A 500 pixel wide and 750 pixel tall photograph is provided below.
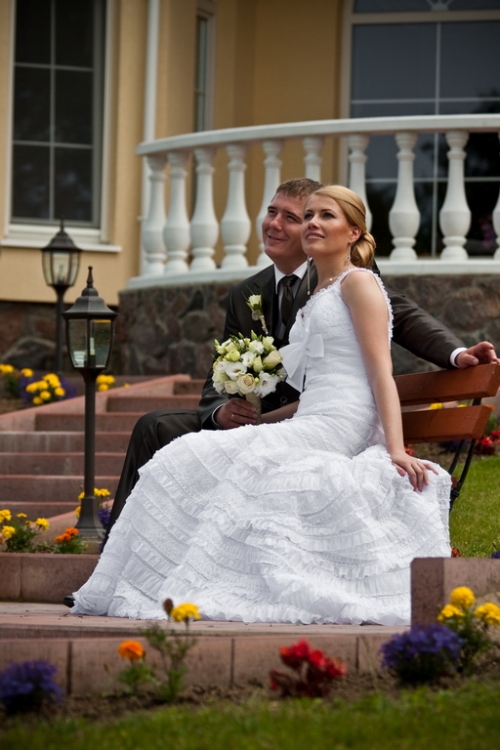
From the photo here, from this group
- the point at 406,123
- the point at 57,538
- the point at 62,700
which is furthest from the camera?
the point at 406,123

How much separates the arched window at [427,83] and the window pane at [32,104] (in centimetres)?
289

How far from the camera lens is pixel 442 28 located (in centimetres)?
1277

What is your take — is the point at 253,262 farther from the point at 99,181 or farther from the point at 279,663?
the point at 279,663

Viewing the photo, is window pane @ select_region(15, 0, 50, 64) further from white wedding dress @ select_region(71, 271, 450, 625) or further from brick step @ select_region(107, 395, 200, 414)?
white wedding dress @ select_region(71, 271, 450, 625)

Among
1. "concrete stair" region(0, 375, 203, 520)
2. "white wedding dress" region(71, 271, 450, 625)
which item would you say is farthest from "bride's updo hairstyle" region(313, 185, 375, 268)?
"concrete stair" region(0, 375, 203, 520)

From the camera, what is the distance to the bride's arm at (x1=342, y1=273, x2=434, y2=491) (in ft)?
16.0

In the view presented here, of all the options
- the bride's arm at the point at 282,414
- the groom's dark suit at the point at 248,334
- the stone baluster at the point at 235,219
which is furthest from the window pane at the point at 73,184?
the bride's arm at the point at 282,414

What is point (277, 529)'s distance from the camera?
4.71m

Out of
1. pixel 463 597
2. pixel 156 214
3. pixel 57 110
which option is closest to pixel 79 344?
pixel 463 597

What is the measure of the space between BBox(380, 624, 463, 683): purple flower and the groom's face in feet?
8.24

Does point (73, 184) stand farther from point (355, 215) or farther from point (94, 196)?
point (355, 215)

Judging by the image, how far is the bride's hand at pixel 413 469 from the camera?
15.8 feet

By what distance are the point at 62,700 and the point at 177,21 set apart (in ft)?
30.1

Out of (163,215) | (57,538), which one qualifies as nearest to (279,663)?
(57,538)
